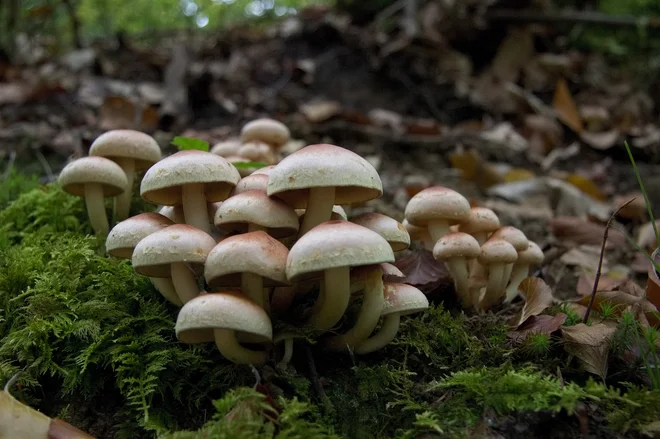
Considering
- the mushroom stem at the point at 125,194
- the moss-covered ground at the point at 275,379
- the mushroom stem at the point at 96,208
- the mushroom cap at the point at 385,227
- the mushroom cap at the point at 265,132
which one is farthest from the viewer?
the mushroom cap at the point at 265,132

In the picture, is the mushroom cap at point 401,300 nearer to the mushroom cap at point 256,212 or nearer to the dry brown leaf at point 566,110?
the mushroom cap at point 256,212

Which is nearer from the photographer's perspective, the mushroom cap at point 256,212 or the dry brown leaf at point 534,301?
the mushroom cap at point 256,212

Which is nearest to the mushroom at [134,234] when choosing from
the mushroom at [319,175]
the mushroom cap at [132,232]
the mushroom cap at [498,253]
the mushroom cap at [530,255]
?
the mushroom cap at [132,232]

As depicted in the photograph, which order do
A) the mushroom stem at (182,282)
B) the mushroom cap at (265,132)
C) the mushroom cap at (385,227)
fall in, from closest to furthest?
the mushroom stem at (182,282), the mushroom cap at (385,227), the mushroom cap at (265,132)

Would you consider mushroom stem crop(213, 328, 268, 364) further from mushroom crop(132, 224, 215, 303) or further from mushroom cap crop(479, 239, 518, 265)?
mushroom cap crop(479, 239, 518, 265)

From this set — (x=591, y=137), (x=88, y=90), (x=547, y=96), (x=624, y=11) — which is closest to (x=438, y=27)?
(x=547, y=96)

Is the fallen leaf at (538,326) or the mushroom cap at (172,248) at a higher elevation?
the mushroom cap at (172,248)

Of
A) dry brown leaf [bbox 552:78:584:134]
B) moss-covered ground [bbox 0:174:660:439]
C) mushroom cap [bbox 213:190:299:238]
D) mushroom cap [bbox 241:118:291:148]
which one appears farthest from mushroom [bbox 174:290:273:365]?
dry brown leaf [bbox 552:78:584:134]
